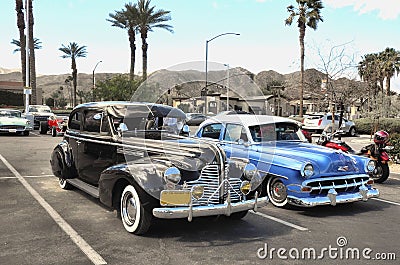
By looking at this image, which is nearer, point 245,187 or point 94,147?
point 245,187

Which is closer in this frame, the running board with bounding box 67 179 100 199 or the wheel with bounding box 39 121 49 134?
the running board with bounding box 67 179 100 199

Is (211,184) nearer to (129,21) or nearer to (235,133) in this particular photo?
(235,133)

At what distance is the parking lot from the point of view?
4.59 metres

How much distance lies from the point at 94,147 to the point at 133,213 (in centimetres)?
175

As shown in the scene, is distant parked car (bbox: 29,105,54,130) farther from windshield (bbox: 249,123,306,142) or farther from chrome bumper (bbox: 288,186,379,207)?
chrome bumper (bbox: 288,186,379,207)

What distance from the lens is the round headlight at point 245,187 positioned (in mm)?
5457

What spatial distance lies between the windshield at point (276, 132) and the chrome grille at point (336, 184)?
1.55 m

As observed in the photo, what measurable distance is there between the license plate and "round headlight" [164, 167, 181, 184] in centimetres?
15

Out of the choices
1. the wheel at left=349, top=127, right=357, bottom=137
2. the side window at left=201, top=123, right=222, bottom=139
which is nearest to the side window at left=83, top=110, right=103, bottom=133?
the side window at left=201, top=123, right=222, bottom=139

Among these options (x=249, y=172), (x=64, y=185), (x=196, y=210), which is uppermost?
(x=249, y=172)

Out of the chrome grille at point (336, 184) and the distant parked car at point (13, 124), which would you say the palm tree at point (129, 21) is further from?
the chrome grille at point (336, 184)

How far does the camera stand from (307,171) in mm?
6531

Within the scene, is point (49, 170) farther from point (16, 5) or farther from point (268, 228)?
point (16, 5)

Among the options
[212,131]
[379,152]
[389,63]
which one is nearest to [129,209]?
[212,131]
